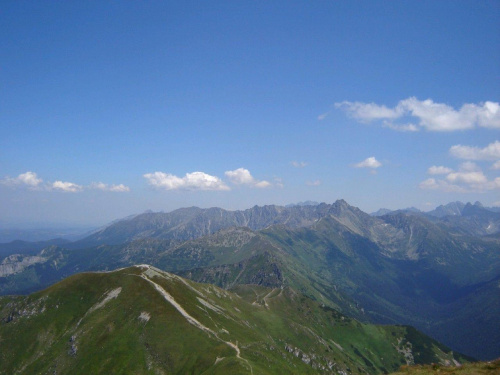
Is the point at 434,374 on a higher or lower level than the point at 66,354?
higher

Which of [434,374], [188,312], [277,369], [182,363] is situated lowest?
[277,369]

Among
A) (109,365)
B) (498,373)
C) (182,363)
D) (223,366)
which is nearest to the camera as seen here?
(498,373)

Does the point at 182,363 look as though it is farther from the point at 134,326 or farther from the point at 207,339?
the point at 134,326

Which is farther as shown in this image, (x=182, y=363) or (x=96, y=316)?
(x=96, y=316)

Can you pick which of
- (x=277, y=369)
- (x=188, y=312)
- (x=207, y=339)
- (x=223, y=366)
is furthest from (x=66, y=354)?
(x=277, y=369)

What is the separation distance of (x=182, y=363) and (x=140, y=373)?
23.3 m

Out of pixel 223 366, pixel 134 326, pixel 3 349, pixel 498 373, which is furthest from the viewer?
pixel 3 349

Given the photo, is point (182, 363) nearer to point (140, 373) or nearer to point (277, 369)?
point (140, 373)

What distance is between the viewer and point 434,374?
44.4 m

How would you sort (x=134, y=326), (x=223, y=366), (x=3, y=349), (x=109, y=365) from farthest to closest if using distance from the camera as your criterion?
(x=3, y=349) → (x=134, y=326) → (x=109, y=365) → (x=223, y=366)

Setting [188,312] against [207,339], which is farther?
[188,312]

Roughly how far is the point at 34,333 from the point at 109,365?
243ft

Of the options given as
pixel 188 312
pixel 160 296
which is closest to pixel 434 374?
pixel 188 312

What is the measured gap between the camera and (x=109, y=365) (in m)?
163
